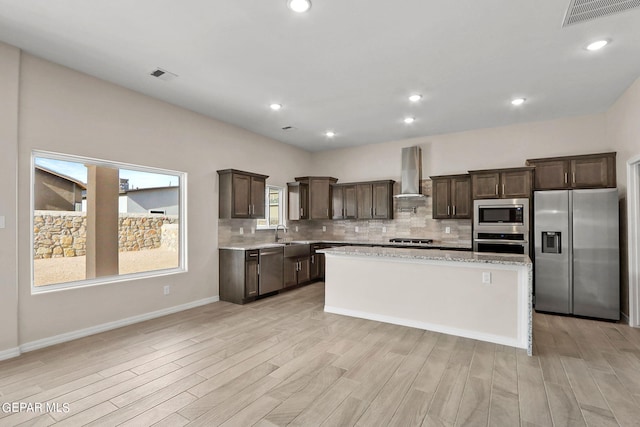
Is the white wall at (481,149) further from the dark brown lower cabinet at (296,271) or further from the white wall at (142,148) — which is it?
the dark brown lower cabinet at (296,271)

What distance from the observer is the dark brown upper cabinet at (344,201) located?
270 inches

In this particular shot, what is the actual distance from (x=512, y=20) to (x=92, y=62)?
13.4 ft

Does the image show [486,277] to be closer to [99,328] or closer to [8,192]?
[99,328]

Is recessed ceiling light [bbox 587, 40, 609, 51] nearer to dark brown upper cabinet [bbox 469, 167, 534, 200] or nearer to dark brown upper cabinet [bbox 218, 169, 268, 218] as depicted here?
dark brown upper cabinet [bbox 469, 167, 534, 200]

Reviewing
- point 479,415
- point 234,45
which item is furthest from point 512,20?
point 479,415

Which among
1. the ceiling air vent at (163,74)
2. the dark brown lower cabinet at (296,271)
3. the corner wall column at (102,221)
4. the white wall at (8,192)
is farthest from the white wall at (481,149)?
the white wall at (8,192)

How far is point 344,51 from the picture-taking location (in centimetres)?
312

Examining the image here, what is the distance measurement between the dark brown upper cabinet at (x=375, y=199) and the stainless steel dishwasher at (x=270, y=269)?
81.1 inches

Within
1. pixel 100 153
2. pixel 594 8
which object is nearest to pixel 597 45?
pixel 594 8

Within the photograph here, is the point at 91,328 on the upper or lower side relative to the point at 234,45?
lower

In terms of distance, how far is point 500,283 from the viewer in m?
3.37

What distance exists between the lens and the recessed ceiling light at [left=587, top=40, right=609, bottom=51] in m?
2.93

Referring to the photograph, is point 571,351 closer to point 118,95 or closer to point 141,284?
point 141,284

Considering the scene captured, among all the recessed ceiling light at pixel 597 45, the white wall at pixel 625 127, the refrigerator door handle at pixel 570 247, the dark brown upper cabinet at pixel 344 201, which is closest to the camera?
the recessed ceiling light at pixel 597 45
